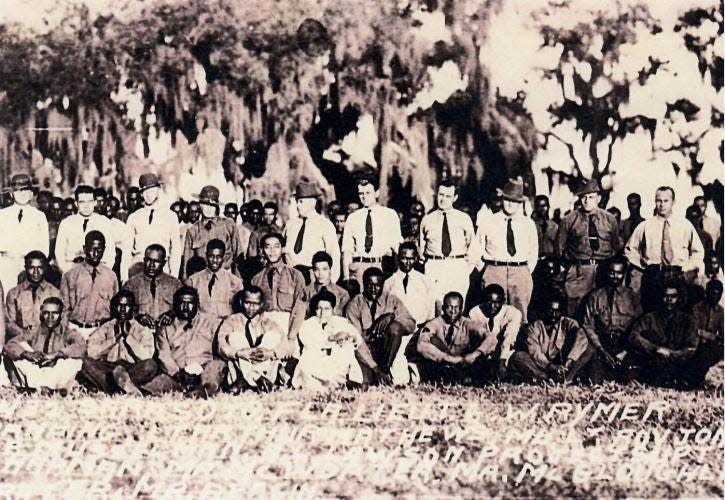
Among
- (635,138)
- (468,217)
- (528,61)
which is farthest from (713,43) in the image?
(468,217)

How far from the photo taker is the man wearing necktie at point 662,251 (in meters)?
4.68

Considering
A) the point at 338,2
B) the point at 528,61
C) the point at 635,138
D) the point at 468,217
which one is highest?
the point at 338,2

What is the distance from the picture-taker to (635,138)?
4.71 meters

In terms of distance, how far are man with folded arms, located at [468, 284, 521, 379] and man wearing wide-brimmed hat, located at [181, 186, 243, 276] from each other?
1.47 m

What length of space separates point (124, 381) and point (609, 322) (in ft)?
9.39

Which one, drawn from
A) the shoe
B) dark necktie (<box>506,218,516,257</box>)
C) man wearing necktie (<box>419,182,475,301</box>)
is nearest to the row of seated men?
the shoe

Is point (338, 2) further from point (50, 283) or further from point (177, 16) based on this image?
point (50, 283)

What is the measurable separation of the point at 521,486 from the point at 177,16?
3.34 metres

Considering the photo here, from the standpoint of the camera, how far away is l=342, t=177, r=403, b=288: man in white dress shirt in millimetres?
4715

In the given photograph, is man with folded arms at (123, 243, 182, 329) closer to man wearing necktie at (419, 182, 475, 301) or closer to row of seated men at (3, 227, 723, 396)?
row of seated men at (3, 227, 723, 396)

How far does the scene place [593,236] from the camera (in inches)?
186

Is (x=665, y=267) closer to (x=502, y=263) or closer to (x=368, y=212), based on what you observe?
(x=502, y=263)

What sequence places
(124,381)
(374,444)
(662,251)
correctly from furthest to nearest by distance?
(662,251) < (124,381) < (374,444)

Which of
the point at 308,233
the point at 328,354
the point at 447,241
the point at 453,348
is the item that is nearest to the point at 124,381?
the point at 328,354
